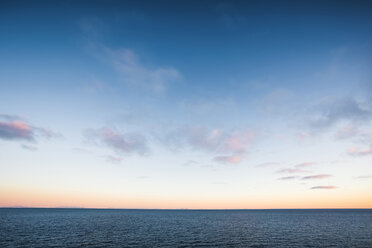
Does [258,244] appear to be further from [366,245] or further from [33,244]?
[33,244]

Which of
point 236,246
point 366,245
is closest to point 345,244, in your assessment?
point 366,245

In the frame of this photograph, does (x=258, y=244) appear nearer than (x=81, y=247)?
No

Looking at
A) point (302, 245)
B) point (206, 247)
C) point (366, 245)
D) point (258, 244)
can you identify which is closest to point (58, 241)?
point (206, 247)

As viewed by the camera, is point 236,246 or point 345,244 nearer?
point 236,246

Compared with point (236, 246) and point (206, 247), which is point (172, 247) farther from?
point (236, 246)

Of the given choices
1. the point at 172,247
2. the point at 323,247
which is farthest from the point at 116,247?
the point at 323,247

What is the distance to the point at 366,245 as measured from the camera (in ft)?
170

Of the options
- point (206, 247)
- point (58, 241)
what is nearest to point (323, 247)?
point (206, 247)

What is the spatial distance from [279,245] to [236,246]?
451 inches

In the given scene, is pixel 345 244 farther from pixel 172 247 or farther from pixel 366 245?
pixel 172 247

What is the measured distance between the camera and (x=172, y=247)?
49.2 m

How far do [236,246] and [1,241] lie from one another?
59.6 m

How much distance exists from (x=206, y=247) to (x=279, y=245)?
18827mm

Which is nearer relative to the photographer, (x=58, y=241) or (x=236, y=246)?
(x=236, y=246)
